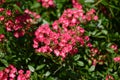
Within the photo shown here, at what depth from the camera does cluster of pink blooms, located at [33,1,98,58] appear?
3396mm

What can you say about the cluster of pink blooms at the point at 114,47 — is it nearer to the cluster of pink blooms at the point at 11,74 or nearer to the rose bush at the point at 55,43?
the rose bush at the point at 55,43

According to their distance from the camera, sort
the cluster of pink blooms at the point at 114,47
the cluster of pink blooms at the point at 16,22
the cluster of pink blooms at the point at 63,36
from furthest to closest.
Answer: the cluster of pink blooms at the point at 114,47, the cluster of pink blooms at the point at 16,22, the cluster of pink blooms at the point at 63,36

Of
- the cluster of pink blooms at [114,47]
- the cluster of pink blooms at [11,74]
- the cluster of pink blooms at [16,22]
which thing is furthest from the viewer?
the cluster of pink blooms at [114,47]

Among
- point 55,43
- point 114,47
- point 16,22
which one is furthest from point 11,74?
point 114,47

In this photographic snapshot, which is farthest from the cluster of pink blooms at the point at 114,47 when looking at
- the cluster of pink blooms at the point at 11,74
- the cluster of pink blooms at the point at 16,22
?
the cluster of pink blooms at the point at 11,74

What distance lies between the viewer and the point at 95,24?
164 inches

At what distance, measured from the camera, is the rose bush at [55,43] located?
11.2 ft

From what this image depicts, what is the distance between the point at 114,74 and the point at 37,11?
119 centimetres

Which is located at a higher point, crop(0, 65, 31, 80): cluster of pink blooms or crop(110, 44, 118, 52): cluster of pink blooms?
crop(0, 65, 31, 80): cluster of pink blooms

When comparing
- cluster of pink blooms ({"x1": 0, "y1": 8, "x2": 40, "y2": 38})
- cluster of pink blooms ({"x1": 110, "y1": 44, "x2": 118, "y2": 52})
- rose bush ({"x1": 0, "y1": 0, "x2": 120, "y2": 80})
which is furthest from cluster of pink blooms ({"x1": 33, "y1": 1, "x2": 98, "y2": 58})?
cluster of pink blooms ({"x1": 110, "y1": 44, "x2": 118, "y2": 52})

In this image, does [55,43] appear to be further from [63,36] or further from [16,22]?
[16,22]

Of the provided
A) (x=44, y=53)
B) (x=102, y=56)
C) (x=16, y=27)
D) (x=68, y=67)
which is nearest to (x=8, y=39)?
(x=16, y=27)

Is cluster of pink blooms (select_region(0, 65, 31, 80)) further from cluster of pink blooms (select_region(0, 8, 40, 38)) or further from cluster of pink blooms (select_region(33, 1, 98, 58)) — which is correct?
cluster of pink blooms (select_region(0, 8, 40, 38))

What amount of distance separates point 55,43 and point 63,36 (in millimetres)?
100
